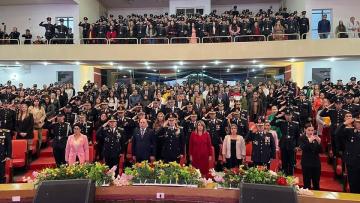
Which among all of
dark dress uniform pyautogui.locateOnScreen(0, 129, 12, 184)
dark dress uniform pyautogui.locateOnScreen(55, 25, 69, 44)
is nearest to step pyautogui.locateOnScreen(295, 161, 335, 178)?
dark dress uniform pyautogui.locateOnScreen(0, 129, 12, 184)

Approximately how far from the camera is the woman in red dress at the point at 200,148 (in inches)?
293

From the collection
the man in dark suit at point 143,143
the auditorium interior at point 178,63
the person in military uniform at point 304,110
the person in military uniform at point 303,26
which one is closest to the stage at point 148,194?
the auditorium interior at point 178,63

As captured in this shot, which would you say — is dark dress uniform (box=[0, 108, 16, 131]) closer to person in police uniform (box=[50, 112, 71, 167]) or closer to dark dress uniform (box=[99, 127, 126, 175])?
person in police uniform (box=[50, 112, 71, 167])

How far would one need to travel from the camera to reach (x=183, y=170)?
3957mm

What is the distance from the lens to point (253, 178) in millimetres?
3688

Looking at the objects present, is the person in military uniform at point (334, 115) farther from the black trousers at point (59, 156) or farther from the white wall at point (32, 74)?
the white wall at point (32, 74)

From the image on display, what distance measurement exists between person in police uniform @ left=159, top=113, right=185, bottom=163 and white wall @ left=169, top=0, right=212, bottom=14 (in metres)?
15.3

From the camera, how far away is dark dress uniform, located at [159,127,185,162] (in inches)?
301

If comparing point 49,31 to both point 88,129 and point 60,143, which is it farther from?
point 60,143

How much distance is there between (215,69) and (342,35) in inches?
259

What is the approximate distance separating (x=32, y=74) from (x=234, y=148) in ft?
50.7

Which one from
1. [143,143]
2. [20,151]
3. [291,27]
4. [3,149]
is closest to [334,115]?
[143,143]

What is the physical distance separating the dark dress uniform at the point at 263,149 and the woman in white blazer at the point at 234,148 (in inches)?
17.1

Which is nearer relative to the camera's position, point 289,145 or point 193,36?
point 289,145
